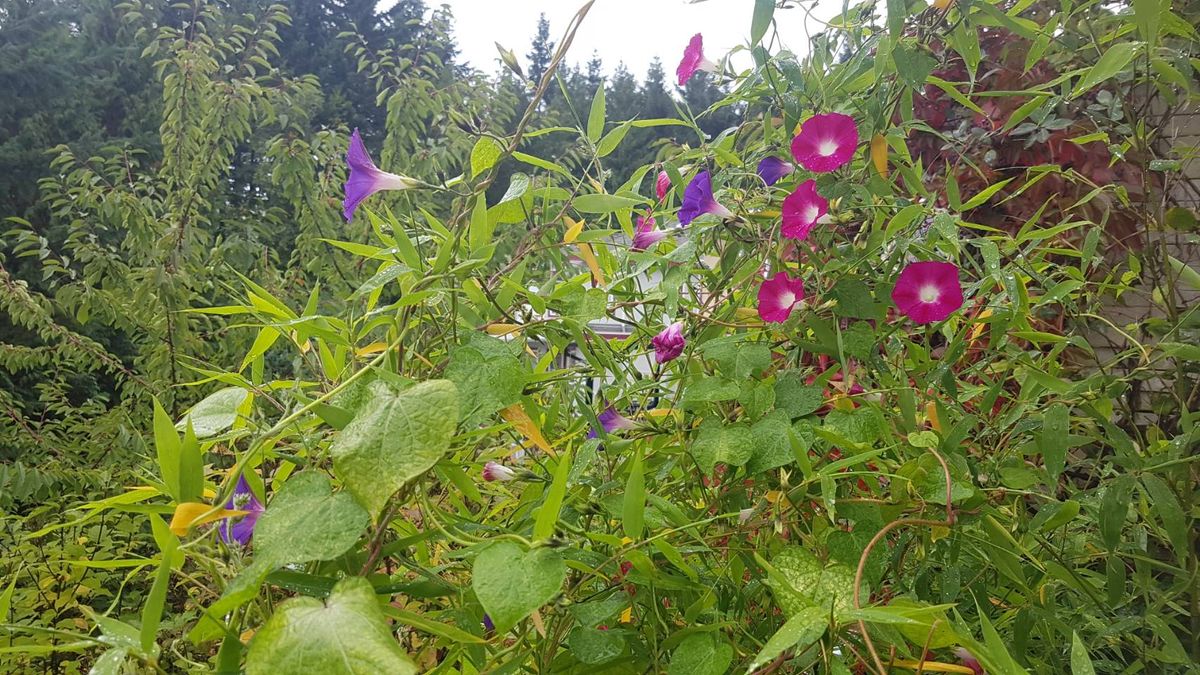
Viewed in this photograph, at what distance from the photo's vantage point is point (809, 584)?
1.40ft

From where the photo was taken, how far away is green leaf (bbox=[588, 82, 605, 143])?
0.64 metres

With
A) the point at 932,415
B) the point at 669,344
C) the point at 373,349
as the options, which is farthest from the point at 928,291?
the point at 373,349

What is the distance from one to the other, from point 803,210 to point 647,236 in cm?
18

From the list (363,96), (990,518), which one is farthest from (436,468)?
(363,96)

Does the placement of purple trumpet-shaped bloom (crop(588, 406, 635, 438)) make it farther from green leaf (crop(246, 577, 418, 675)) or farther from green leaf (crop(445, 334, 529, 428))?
green leaf (crop(246, 577, 418, 675))

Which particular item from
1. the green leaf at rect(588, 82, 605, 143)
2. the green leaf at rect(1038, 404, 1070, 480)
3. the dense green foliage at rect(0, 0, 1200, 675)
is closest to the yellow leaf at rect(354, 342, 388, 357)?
the dense green foliage at rect(0, 0, 1200, 675)

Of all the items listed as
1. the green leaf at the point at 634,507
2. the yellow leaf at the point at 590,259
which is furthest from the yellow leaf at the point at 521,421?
the yellow leaf at the point at 590,259

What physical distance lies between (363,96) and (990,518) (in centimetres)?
1464

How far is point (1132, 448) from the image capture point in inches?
23.7

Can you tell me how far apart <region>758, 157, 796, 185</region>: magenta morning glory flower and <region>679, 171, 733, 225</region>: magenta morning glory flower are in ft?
0.19

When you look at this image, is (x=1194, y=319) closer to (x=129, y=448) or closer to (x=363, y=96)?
(x=129, y=448)

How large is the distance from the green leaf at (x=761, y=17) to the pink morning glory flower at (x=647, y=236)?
0.66ft

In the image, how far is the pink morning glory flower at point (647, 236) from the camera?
0.71 metres

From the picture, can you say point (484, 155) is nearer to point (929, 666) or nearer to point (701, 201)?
point (701, 201)
